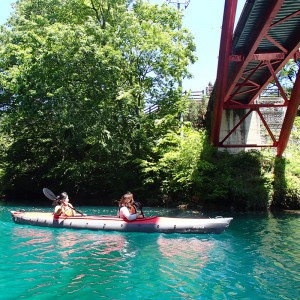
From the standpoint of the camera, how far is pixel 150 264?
7105 millimetres

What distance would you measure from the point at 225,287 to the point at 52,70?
15899mm

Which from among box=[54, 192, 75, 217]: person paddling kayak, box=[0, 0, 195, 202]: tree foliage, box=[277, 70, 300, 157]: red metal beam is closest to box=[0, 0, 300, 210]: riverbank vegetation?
box=[0, 0, 195, 202]: tree foliage

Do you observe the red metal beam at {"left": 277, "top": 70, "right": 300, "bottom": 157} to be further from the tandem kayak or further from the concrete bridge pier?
the tandem kayak

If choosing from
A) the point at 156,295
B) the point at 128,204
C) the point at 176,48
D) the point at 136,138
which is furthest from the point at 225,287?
the point at 176,48

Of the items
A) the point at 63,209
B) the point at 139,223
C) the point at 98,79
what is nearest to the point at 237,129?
the point at 98,79

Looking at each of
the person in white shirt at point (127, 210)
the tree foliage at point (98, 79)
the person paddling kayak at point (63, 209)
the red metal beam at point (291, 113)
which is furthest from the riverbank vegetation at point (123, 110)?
the person paddling kayak at point (63, 209)

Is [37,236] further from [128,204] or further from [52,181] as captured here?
[52,181]

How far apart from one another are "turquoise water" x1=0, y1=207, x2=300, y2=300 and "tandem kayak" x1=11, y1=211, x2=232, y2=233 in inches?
9.2

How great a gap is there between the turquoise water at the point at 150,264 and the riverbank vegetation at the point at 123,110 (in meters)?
5.47

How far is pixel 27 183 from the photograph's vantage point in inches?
903

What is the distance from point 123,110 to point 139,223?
30.2ft

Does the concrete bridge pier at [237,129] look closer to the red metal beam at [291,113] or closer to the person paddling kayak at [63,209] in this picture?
the red metal beam at [291,113]

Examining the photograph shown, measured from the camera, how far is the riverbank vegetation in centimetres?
1622

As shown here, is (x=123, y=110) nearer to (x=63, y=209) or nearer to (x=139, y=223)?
(x=63, y=209)
